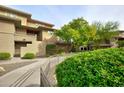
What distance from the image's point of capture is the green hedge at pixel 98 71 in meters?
3.64

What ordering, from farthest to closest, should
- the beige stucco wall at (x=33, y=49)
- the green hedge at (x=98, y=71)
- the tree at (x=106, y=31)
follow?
the tree at (x=106, y=31), the beige stucco wall at (x=33, y=49), the green hedge at (x=98, y=71)

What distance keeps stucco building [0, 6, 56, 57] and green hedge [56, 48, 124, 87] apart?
21170 mm

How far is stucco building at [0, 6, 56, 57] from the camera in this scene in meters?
24.5

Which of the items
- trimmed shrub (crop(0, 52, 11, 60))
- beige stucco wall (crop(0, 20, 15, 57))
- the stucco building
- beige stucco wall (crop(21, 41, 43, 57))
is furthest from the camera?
beige stucco wall (crop(21, 41, 43, 57))

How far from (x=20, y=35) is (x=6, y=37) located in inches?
147

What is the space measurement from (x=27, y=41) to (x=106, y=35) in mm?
18773

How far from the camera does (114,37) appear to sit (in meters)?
42.9

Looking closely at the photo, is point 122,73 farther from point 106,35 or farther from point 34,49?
point 106,35

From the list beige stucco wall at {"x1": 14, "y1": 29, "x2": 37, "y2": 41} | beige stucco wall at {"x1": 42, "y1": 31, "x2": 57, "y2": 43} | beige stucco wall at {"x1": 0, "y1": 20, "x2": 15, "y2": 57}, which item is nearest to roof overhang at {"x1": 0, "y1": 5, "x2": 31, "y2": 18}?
beige stucco wall at {"x1": 14, "y1": 29, "x2": 37, "y2": 41}

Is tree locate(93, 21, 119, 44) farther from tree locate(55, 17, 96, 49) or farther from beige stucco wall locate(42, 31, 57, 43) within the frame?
beige stucco wall locate(42, 31, 57, 43)

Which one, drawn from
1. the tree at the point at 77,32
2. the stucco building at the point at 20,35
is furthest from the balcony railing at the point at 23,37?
the tree at the point at 77,32

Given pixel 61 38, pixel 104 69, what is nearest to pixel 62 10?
pixel 104 69

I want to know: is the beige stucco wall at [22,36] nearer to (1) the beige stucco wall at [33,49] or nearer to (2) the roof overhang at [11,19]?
(1) the beige stucco wall at [33,49]
